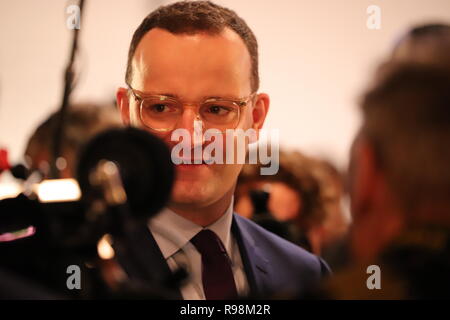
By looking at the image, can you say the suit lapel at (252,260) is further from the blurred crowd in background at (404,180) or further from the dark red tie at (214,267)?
the blurred crowd in background at (404,180)

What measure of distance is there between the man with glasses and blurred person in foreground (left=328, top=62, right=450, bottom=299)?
0.53 metres

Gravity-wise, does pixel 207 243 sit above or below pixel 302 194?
above

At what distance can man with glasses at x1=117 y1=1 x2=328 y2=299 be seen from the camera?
1.59 meters

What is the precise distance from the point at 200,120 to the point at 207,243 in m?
0.30

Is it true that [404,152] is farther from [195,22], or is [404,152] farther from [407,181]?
[195,22]

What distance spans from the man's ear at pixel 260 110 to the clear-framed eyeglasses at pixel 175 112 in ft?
0.44

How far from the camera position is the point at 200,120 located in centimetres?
160

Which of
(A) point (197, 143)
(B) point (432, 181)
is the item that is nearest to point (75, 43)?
(A) point (197, 143)

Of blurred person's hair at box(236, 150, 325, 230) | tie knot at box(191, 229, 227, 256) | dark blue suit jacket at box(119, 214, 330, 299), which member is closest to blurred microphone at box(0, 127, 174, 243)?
dark blue suit jacket at box(119, 214, 330, 299)

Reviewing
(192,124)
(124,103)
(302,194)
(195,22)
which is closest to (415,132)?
(192,124)

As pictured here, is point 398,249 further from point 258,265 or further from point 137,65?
point 137,65

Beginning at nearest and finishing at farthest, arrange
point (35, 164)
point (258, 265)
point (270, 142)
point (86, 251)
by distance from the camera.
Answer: point (86, 251)
point (258, 265)
point (35, 164)
point (270, 142)

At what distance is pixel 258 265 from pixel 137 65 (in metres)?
0.60

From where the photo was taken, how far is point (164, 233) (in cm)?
163
